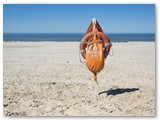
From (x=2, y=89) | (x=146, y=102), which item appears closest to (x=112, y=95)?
(x=146, y=102)

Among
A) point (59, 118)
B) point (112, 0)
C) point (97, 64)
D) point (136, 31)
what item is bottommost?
point (59, 118)

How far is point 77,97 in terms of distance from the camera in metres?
4.58

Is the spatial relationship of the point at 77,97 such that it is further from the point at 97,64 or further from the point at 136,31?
the point at 136,31

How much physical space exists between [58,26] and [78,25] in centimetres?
29

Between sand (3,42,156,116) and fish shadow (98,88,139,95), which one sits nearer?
sand (3,42,156,116)

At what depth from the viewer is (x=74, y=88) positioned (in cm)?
488

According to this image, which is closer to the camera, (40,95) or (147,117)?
(147,117)

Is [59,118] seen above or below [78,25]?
below

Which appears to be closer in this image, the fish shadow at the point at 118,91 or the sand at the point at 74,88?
the sand at the point at 74,88

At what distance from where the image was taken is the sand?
4.30m

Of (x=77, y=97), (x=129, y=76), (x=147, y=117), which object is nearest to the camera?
(x=147, y=117)

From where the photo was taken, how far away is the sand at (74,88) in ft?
14.1

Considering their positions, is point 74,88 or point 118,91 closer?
point 118,91

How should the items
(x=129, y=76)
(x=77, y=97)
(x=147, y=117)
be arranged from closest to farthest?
1. (x=147, y=117)
2. (x=77, y=97)
3. (x=129, y=76)
